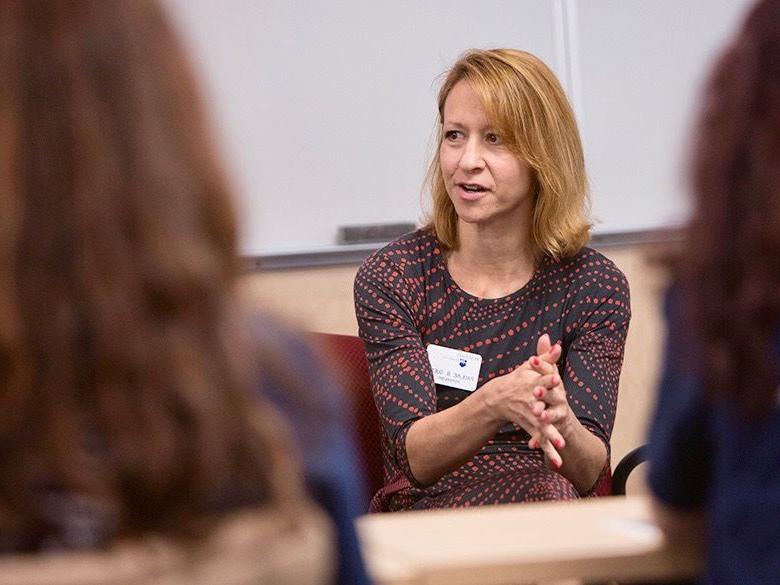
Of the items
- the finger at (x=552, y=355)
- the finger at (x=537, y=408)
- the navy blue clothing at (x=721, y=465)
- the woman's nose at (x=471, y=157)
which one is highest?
the woman's nose at (x=471, y=157)

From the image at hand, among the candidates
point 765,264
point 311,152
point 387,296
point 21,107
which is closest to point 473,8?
point 311,152

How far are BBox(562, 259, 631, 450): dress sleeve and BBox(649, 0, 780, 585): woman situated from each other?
1.39 meters

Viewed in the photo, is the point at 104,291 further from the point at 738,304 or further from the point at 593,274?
the point at 593,274

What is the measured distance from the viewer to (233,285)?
0.93 m

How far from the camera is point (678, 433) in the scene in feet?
4.00

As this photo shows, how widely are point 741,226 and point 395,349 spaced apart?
1.57 m

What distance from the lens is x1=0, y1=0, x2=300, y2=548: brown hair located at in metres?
0.86

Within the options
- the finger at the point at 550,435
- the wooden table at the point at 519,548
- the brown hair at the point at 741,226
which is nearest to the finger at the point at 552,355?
the finger at the point at 550,435

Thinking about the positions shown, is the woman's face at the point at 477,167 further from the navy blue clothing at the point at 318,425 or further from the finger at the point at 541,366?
the navy blue clothing at the point at 318,425

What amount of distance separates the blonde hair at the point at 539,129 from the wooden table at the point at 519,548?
1424 millimetres

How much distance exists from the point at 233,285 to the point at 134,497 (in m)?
0.18

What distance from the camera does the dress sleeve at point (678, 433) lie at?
1186 millimetres

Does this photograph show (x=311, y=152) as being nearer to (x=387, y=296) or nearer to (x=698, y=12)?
(x=387, y=296)

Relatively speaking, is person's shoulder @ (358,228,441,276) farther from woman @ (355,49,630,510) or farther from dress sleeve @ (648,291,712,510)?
dress sleeve @ (648,291,712,510)
